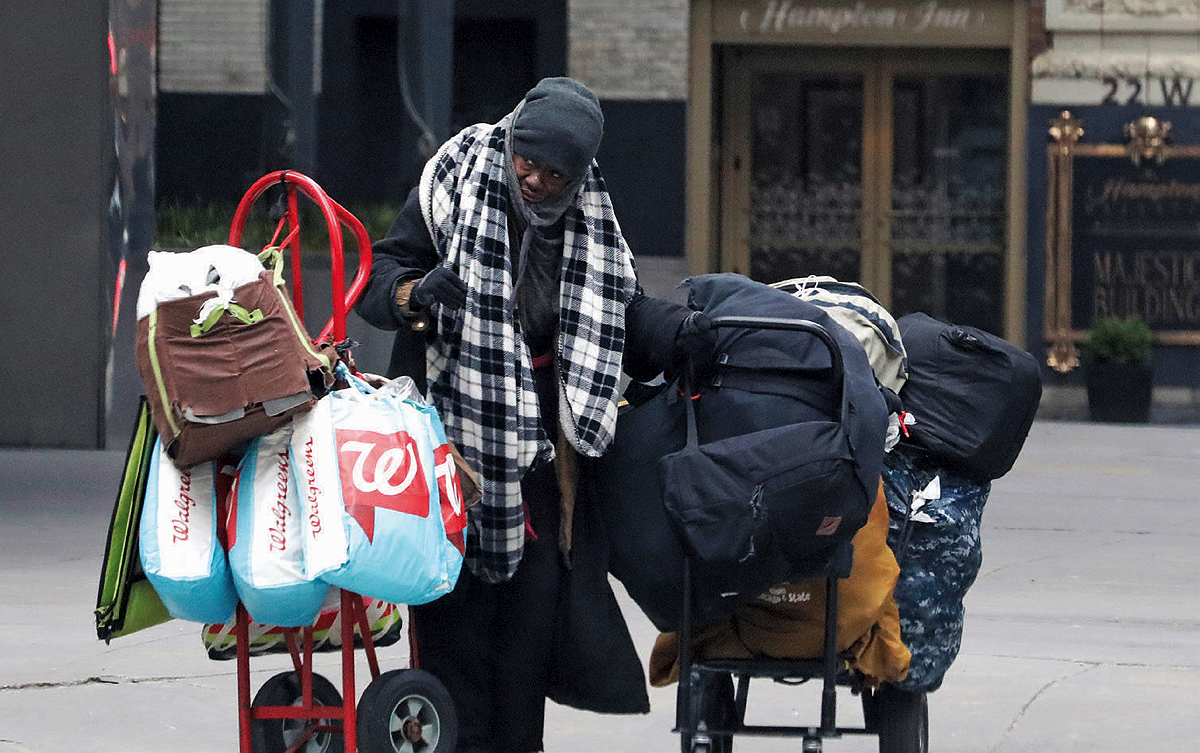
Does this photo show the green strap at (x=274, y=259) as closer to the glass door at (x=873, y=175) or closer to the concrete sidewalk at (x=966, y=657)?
the concrete sidewalk at (x=966, y=657)

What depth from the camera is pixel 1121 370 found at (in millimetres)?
13320

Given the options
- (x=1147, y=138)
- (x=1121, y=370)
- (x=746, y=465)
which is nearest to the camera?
(x=746, y=465)

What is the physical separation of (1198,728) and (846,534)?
7.07 ft

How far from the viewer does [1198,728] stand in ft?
17.1

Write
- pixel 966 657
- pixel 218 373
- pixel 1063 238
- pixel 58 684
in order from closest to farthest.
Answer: pixel 218 373
pixel 58 684
pixel 966 657
pixel 1063 238

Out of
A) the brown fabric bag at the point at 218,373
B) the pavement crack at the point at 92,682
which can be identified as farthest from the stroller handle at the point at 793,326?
the pavement crack at the point at 92,682

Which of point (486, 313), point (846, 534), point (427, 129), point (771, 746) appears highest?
point (427, 129)

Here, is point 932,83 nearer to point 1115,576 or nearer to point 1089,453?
point 1089,453

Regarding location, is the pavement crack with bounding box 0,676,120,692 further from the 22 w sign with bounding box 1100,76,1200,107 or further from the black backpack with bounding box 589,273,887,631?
the 22 w sign with bounding box 1100,76,1200,107

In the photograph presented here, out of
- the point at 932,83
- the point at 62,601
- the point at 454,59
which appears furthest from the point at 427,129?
the point at 62,601

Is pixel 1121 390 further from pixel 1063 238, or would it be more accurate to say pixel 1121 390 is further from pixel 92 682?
pixel 92 682

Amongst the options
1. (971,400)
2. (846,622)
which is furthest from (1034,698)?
(846,622)

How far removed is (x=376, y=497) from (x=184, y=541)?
0.37 m

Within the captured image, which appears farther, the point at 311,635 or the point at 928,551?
the point at 928,551
